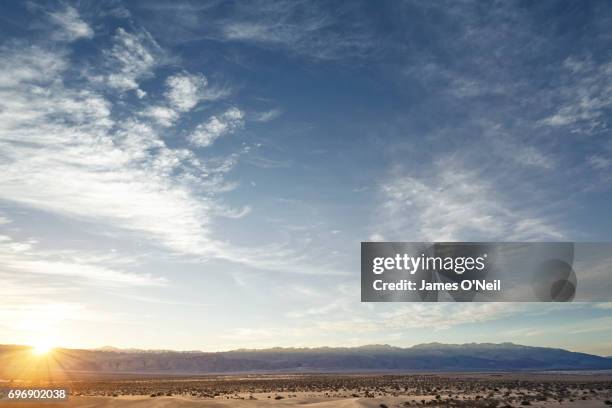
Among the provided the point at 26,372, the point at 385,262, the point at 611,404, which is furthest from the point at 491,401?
the point at 26,372

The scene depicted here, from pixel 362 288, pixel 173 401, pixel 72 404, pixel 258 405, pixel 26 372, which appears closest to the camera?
pixel 362 288

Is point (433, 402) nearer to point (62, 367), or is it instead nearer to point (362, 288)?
point (362, 288)

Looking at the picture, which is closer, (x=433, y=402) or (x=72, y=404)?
(x=72, y=404)

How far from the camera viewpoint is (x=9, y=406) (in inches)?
1207

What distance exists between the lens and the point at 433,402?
142 feet

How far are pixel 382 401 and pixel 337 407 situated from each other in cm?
573

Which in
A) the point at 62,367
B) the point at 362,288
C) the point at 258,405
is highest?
the point at 362,288

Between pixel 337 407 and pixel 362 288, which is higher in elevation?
pixel 362 288

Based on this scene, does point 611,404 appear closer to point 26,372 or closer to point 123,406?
point 123,406

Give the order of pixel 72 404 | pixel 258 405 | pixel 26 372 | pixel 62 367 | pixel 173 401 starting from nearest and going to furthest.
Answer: pixel 72 404, pixel 173 401, pixel 258 405, pixel 26 372, pixel 62 367

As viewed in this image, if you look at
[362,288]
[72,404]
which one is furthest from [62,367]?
[362,288]

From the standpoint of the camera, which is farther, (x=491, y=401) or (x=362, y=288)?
(x=491, y=401)

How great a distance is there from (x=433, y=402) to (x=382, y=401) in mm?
4597

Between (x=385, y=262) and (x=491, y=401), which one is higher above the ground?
(x=385, y=262)
